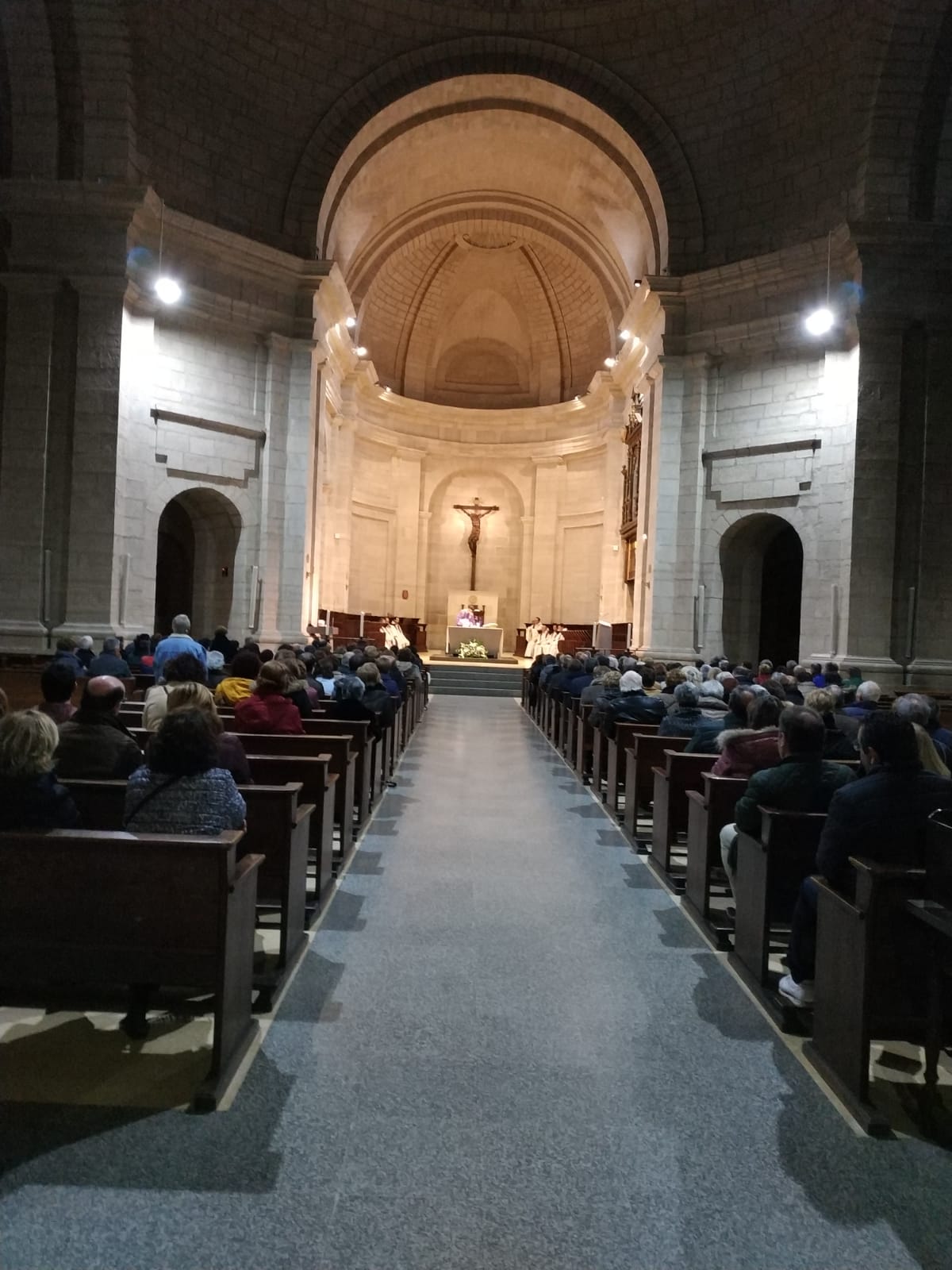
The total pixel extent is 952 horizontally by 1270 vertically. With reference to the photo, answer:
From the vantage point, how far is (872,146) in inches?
546

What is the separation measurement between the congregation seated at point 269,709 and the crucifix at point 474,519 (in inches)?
813

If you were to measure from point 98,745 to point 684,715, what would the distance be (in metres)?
4.30

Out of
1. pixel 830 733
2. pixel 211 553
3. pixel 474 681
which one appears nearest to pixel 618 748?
pixel 830 733

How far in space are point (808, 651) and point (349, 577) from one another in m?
14.1

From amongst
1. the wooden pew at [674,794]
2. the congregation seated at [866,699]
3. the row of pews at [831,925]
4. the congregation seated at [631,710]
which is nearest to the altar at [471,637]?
the congregation seated at [631,710]

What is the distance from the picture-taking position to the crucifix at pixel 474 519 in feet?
87.6

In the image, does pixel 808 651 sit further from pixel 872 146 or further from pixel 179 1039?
pixel 179 1039

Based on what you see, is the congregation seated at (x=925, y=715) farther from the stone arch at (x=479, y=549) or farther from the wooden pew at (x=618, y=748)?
the stone arch at (x=479, y=549)

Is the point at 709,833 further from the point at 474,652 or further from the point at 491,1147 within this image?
the point at 474,652

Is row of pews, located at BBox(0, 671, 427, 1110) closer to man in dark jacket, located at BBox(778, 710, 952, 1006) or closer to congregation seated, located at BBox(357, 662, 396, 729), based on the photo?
man in dark jacket, located at BBox(778, 710, 952, 1006)

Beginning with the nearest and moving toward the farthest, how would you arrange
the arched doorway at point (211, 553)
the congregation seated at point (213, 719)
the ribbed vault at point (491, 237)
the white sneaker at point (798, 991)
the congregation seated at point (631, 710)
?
the congregation seated at point (213, 719) → the white sneaker at point (798, 991) → the congregation seated at point (631, 710) → the arched doorway at point (211, 553) → the ribbed vault at point (491, 237)

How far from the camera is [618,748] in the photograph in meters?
8.06

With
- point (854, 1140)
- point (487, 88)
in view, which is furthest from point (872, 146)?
point (854, 1140)

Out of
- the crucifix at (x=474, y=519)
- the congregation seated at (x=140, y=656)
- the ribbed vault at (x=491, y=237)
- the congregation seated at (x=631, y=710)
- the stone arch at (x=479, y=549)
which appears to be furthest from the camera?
the stone arch at (x=479, y=549)
